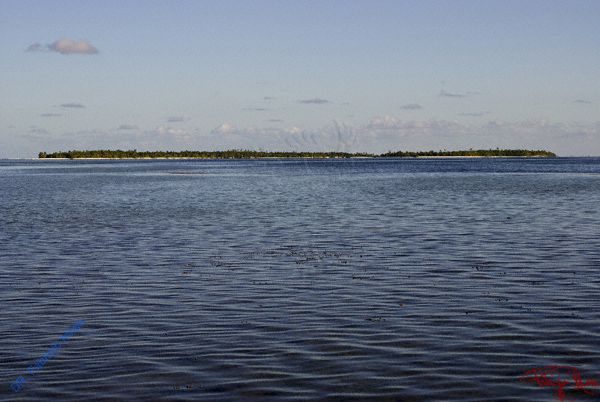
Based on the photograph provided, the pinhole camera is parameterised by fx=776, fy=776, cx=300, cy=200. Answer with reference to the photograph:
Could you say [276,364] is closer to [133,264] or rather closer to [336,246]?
[133,264]

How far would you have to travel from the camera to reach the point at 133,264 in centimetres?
2773

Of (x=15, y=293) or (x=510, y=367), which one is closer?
(x=510, y=367)

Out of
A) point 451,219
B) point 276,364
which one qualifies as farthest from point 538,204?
point 276,364

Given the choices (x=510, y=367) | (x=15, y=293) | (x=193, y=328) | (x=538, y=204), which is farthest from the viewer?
(x=538, y=204)

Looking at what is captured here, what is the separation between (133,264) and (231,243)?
7622 mm

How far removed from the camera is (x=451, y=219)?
46156 mm

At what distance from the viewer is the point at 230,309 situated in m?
19.5

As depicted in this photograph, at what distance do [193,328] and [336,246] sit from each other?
16199 millimetres

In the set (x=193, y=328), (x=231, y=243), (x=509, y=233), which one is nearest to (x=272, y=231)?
(x=231, y=243)

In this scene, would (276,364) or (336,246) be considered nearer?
(276,364)

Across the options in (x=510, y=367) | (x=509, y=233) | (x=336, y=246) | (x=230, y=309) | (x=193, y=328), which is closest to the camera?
(x=510, y=367)

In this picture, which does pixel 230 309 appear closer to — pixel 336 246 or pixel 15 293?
pixel 15 293

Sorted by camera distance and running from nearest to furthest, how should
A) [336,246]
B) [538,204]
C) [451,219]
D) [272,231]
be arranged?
[336,246], [272,231], [451,219], [538,204]

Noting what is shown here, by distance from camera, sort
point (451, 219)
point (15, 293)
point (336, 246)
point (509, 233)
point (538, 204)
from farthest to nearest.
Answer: point (538, 204), point (451, 219), point (509, 233), point (336, 246), point (15, 293)
